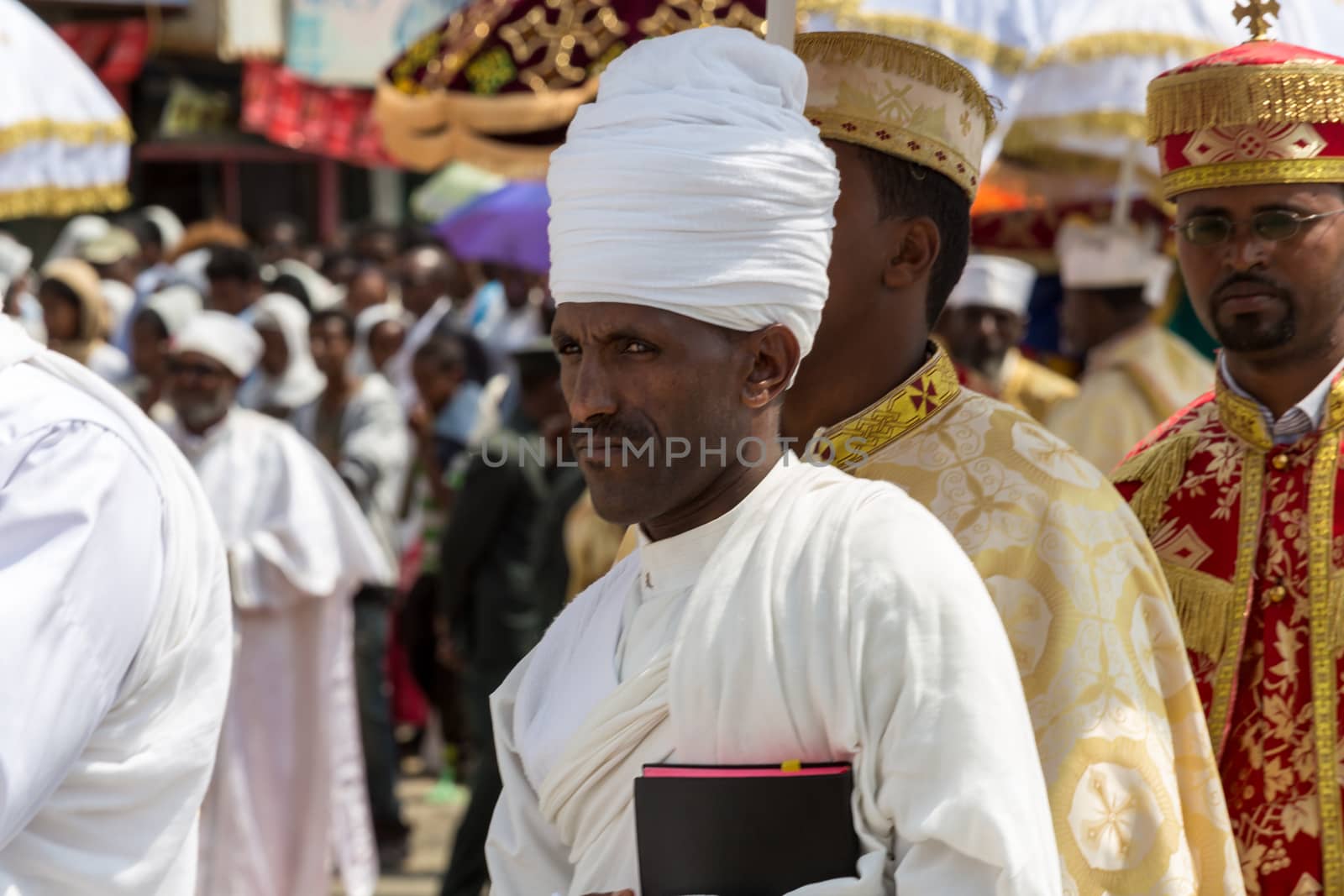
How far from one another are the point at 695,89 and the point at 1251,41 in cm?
158

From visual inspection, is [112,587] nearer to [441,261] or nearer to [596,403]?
[596,403]

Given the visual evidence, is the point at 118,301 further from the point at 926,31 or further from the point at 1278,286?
the point at 1278,286

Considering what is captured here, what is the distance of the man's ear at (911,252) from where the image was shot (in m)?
2.90

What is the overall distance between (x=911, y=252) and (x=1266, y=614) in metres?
0.97

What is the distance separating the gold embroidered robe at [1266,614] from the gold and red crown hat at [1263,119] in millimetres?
380

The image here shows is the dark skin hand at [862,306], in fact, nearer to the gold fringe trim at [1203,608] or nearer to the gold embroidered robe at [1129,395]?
the gold fringe trim at [1203,608]

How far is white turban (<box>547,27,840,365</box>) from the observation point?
2262mm

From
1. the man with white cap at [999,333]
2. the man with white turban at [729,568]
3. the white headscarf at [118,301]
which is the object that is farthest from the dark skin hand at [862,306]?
the white headscarf at [118,301]

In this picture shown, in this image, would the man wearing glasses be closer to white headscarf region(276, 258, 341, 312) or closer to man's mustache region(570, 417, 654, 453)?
man's mustache region(570, 417, 654, 453)

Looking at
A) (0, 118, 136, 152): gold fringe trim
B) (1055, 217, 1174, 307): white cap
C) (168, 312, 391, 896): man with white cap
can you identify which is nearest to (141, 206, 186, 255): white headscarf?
(168, 312, 391, 896): man with white cap

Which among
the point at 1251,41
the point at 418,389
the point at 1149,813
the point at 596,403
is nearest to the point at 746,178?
the point at 596,403

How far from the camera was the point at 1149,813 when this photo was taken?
8.49 ft

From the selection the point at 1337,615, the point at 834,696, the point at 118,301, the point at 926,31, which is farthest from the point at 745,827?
the point at 118,301

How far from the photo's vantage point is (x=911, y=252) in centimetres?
292
